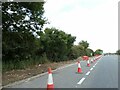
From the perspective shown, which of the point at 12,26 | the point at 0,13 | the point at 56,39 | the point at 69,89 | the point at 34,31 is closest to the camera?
the point at 69,89

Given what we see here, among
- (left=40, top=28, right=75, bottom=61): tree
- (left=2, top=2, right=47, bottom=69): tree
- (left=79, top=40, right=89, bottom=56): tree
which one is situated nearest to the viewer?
(left=2, top=2, right=47, bottom=69): tree

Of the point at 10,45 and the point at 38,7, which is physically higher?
the point at 38,7

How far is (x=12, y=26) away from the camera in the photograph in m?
21.8

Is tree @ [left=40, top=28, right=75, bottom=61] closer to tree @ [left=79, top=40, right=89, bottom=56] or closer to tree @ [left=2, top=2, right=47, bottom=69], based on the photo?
tree @ [left=2, top=2, right=47, bottom=69]

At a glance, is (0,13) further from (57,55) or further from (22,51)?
(57,55)

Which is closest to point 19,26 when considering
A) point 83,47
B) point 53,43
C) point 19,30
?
point 19,30

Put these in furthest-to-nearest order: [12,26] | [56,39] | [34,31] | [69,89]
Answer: [56,39], [34,31], [12,26], [69,89]

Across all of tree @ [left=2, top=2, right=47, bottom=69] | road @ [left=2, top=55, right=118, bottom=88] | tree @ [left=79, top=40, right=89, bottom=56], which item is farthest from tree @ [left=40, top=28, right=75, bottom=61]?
tree @ [left=79, top=40, right=89, bottom=56]

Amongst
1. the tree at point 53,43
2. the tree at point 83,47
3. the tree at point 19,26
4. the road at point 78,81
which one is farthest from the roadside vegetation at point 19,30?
the tree at point 83,47

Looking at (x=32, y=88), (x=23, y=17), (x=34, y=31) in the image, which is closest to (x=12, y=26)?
(x=23, y=17)

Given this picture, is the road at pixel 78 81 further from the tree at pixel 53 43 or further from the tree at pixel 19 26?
the tree at pixel 53 43

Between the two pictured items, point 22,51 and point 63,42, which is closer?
point 22,51

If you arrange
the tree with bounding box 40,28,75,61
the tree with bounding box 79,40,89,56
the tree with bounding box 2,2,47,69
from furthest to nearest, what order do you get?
the tree with bounding box 79,40,89,56 < the tree with bounding box 40,28,75,61 < the tree with bounding box 2,2,47,69

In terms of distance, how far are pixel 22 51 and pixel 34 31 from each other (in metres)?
2.15
